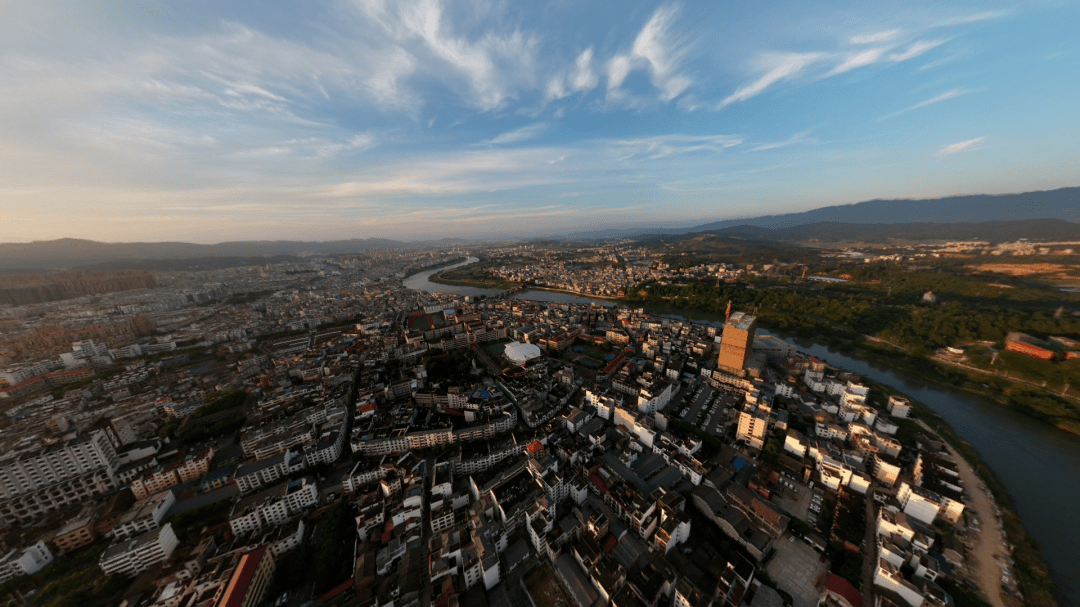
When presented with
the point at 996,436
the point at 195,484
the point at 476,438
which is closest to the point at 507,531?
the point at 476,438

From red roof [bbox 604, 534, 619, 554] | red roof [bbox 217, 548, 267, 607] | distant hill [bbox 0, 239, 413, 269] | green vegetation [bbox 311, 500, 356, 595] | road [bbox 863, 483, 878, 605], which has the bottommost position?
road [bbox 863, 483, 878, 605]

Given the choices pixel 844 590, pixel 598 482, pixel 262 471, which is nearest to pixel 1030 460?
pixel 844 590

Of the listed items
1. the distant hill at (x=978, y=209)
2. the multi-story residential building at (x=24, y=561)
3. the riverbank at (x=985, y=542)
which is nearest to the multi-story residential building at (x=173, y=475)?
the multi-story residential building at (x=24, y=561)

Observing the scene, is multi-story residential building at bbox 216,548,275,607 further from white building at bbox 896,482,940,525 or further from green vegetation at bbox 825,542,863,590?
white building at bbox 896,482,940,525

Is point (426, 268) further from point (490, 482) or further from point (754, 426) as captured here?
point (754, 426)

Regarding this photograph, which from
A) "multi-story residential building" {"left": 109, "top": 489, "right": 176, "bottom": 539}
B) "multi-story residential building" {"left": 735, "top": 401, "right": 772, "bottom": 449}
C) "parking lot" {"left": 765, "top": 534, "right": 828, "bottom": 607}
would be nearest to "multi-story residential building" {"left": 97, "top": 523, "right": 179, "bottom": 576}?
"multi-story residential building" {"left": 109, "top": 489, "right": 176, "bottom": 539}

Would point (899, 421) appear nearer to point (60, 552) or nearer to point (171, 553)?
point (171, 553)
